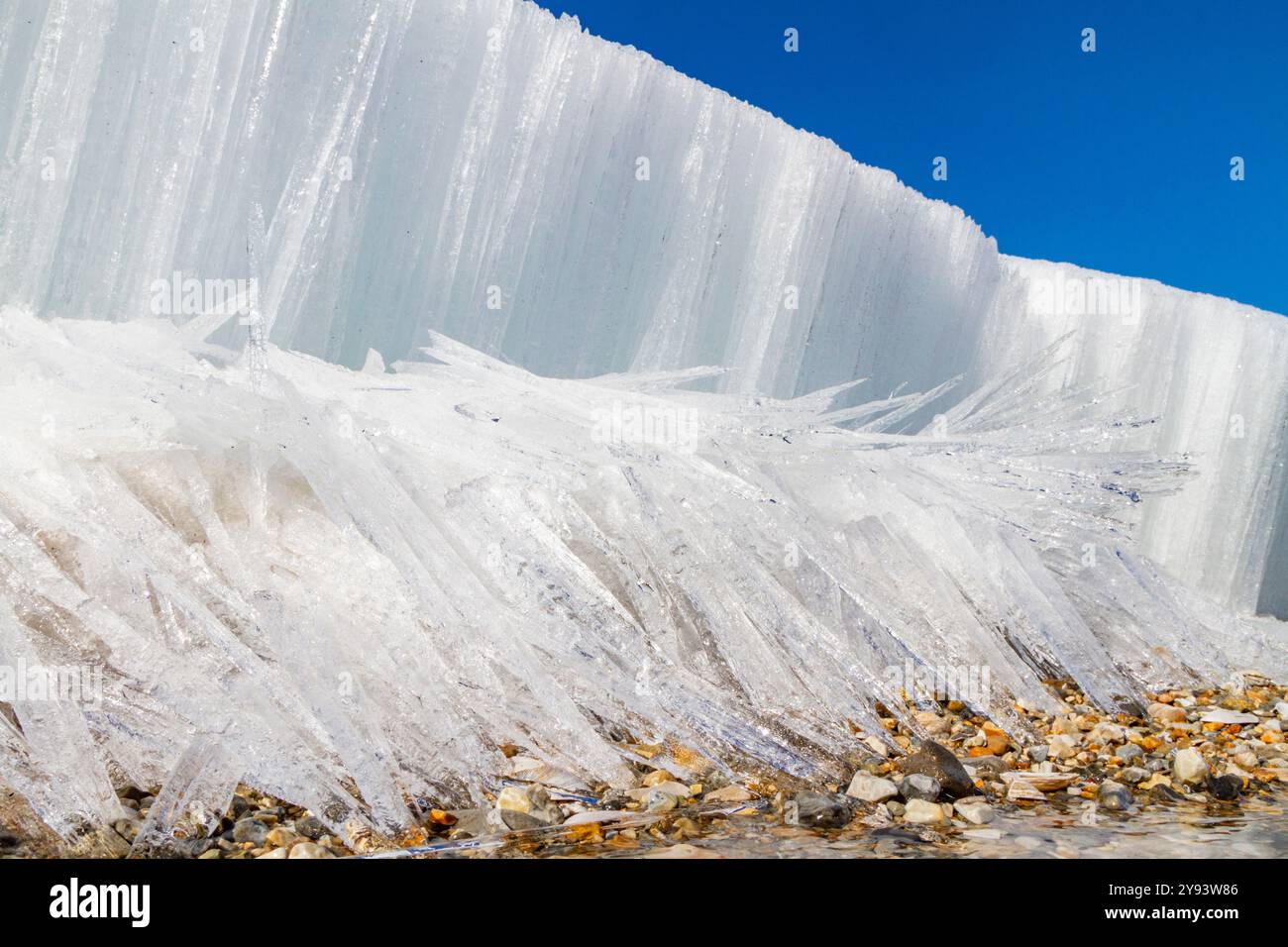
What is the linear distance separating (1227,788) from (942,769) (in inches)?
38.3

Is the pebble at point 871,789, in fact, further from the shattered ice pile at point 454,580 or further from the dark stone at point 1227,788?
the dark stone at point 1227,788

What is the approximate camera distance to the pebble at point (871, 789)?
3111 millimetres

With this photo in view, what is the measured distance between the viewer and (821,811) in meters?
2.95

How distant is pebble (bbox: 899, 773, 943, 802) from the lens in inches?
123

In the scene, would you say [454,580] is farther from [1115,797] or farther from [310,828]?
[1115,797]

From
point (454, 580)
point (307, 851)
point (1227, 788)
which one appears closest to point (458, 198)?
point (454, 580)

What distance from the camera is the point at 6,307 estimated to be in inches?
160

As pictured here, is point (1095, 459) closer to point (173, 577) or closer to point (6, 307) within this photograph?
point (173, 577)

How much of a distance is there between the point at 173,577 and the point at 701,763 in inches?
66.8

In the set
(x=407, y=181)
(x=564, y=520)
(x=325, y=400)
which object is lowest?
(x=564, y=520)

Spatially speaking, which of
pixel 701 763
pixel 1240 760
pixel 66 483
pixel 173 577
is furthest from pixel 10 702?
pixel 1240 760

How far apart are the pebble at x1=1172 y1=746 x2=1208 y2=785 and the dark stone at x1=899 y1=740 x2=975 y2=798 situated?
793mm

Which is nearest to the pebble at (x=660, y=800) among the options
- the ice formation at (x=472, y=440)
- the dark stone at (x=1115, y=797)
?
the ice formation at (x=472, y=440)

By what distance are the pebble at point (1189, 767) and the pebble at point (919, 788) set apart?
0.95 m
